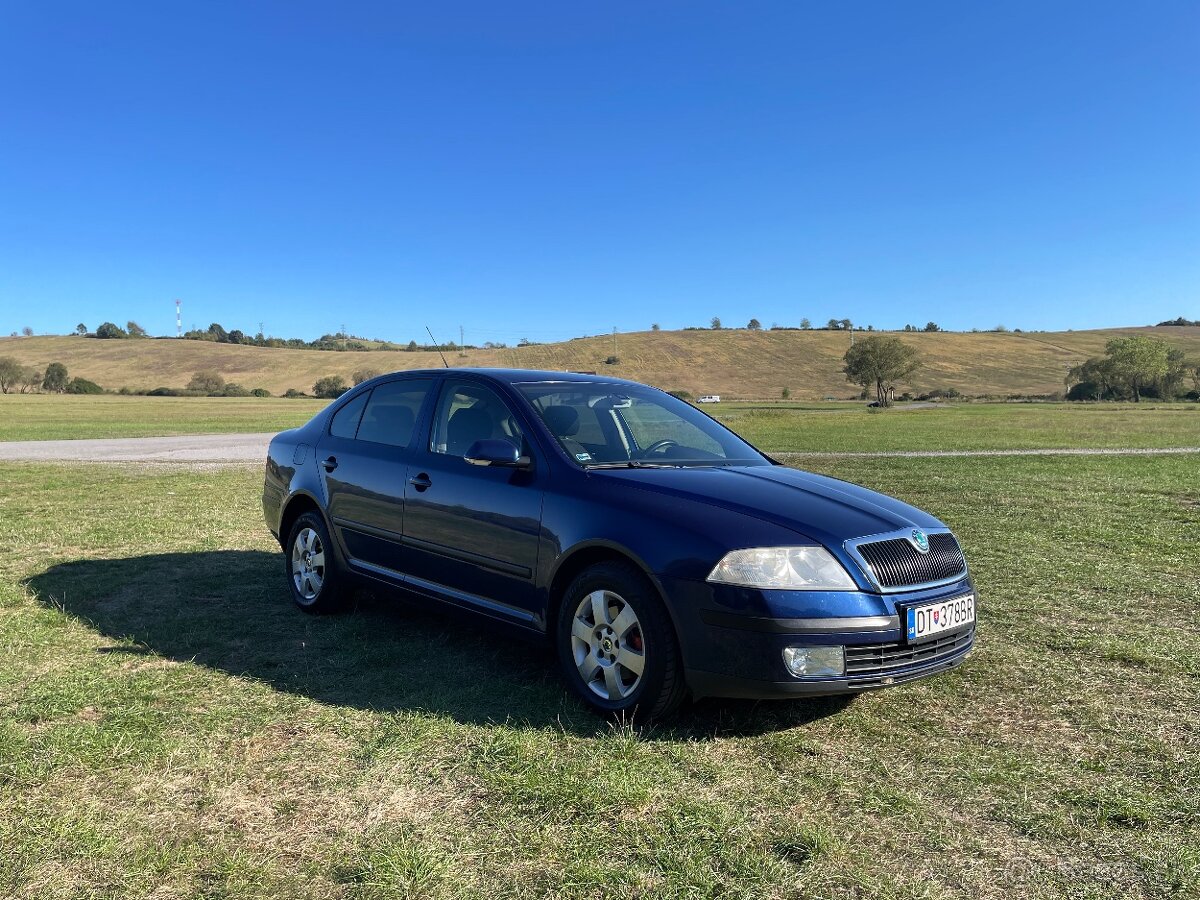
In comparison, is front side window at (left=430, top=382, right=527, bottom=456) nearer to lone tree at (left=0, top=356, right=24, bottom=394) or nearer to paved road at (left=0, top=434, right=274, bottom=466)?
paved road at (left=0, top=434, right=274, bottom=466)

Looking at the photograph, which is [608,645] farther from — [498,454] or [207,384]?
[207,384]

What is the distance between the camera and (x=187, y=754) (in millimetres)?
3252

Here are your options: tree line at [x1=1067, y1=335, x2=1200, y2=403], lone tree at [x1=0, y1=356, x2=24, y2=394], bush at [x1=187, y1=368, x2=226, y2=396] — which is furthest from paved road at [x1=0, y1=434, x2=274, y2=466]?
tree line at [x1=1067, y1=335, x2=1200, y2=403]

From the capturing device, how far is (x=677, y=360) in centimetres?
10300

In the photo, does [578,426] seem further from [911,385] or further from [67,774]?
[911,385]

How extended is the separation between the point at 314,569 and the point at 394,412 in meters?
1.25

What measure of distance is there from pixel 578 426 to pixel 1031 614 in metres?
3.44

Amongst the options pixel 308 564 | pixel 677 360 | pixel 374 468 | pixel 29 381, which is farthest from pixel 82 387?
pixel 374 468

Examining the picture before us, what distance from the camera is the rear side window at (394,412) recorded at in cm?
496

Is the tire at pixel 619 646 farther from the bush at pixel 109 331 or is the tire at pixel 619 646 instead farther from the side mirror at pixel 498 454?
the bush at pixel 109 331

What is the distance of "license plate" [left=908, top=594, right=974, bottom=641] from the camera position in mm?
3357

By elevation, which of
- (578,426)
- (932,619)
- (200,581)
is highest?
(578,426)

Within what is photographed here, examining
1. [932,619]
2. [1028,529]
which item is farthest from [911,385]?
[932,619]

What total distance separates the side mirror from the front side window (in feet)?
0.78
